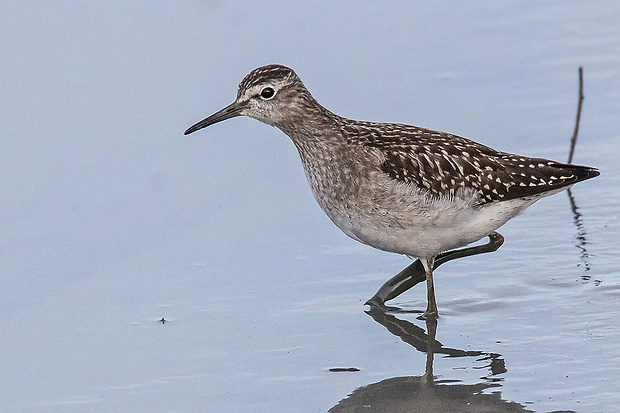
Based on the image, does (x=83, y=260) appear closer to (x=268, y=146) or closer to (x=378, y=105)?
(x=268, y=146)

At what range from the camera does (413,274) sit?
884 cm

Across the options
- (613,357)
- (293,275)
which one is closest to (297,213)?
(293,275)

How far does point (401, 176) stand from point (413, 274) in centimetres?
88

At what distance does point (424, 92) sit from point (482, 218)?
379cm

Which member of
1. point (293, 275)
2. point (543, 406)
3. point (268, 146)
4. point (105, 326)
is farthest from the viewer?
point (268, 146)

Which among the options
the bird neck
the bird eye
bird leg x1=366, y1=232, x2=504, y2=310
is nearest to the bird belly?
bird leg x1=366, y1=232, x2=504, y2=310

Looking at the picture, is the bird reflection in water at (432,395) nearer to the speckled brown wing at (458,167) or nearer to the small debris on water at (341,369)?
the small debris on water at (341,369)

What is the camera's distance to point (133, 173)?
421 inches

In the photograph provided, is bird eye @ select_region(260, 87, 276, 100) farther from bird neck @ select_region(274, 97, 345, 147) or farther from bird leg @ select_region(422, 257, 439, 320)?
bird leg @ select_region(422, 257, 439, 320)

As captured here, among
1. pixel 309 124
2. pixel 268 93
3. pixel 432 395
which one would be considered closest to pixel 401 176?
pixel 309 124

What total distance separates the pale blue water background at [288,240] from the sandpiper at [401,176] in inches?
21.7

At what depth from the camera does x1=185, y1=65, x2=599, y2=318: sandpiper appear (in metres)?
8.33

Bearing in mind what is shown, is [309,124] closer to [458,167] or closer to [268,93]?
[268,93]

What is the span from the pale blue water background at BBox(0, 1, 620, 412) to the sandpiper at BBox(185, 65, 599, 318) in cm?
55
